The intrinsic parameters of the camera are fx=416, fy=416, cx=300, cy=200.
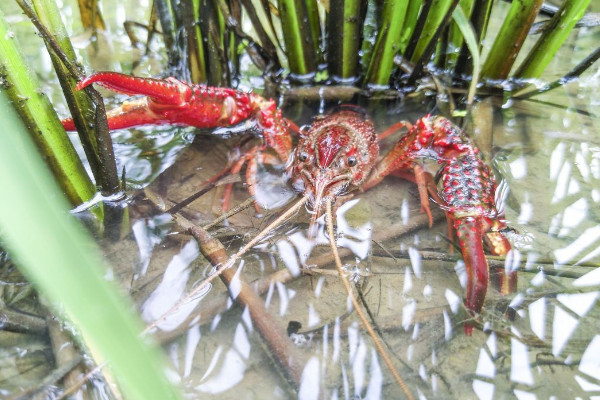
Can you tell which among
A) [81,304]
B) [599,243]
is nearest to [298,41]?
[599,243]

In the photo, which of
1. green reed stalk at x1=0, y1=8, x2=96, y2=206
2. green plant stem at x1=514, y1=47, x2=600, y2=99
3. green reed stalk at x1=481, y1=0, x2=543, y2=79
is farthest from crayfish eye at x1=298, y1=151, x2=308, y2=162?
green plant stem at x1=514, y1=47, x2=600, y2=99

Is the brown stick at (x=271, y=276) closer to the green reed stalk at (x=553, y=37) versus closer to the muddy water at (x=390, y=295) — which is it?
the muddy water at (x=390, y=295)

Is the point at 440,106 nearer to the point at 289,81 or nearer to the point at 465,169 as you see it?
the point at 465,169

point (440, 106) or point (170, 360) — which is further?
point (440, 106)

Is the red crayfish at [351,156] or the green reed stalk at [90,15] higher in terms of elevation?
the green reed stalk at [90,15]

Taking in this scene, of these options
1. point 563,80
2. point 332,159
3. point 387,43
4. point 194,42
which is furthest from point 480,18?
point 194,42

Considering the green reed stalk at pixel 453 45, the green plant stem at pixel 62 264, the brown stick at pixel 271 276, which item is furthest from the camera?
the green reed stalk at pixel 453 45

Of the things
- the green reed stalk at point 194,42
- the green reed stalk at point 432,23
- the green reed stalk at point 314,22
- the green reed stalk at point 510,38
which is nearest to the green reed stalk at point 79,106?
the green reed stalk at point 194,42
